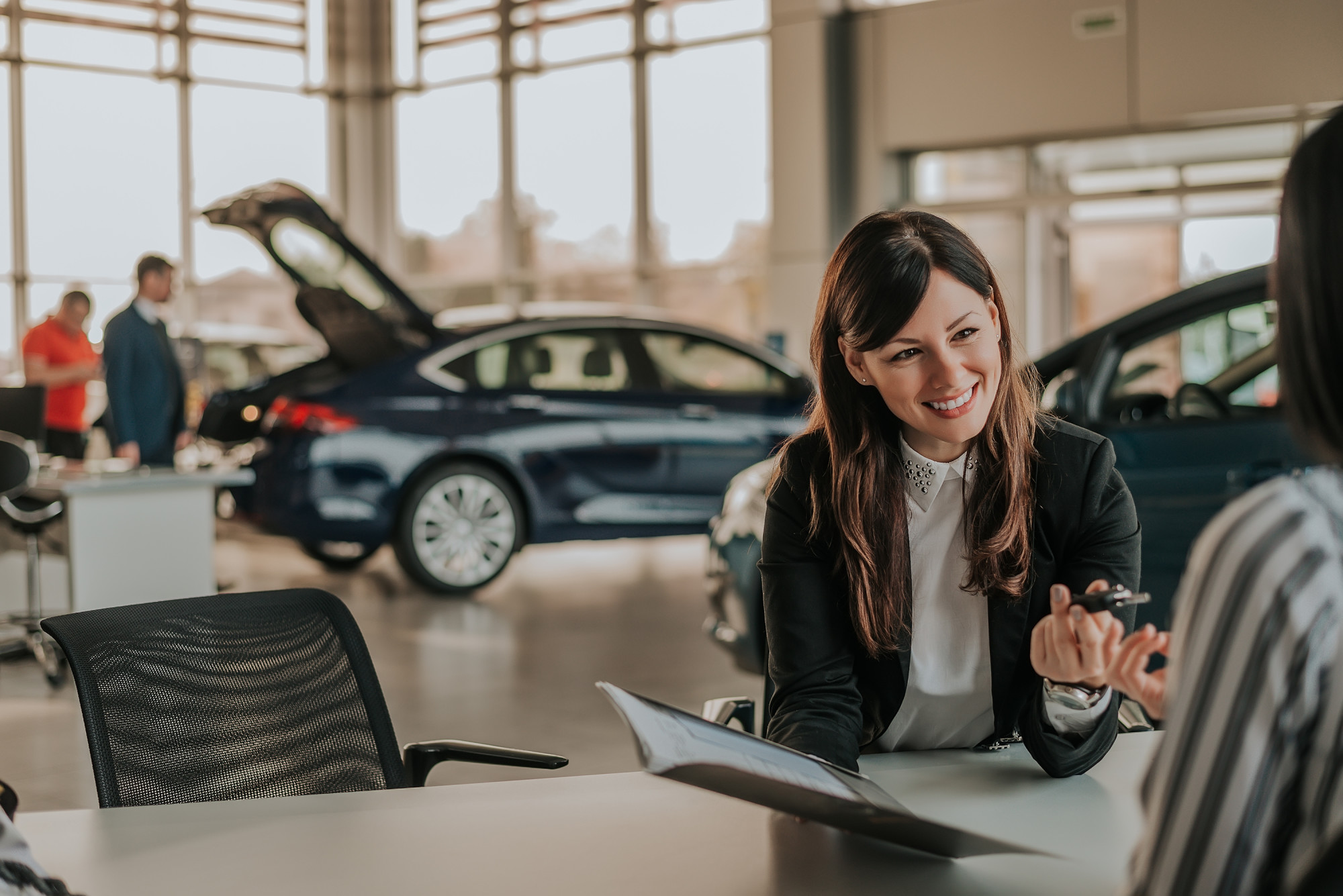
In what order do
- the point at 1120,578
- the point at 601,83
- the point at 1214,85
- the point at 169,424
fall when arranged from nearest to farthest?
the point at 1120,578
the point at 169,424
the point at 1214,85
the point at 601,83

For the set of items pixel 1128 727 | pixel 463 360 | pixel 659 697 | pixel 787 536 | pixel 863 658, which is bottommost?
pixel 659 697

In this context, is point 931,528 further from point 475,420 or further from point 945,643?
point 475,420

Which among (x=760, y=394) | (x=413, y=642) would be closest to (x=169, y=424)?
(x=413, y=642)

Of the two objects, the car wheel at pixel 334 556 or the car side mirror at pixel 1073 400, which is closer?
the car side mirror at pixel 1073 400

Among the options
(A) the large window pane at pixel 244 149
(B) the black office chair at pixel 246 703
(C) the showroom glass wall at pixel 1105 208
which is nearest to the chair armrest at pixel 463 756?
(B) the black office chair at pixel 246 703

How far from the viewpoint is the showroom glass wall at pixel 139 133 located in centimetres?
1337

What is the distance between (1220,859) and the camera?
67 centimetres

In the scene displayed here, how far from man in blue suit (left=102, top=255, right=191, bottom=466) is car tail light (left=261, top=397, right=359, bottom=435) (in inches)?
20.2

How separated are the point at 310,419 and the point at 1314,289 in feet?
19.5

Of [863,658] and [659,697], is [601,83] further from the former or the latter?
[863,658]

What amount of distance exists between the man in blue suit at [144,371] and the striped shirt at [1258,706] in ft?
19.8

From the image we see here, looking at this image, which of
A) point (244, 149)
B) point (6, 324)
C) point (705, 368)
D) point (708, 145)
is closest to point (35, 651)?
point (705, 368)

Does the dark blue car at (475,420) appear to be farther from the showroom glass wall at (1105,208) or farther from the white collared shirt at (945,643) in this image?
the white collared shirt at (945,643)

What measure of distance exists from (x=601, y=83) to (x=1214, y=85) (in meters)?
6.34
